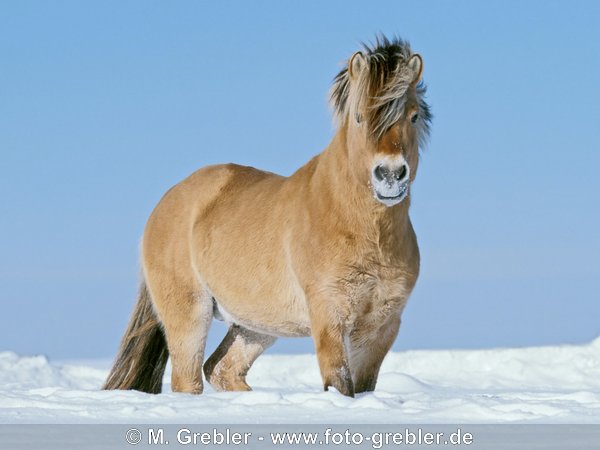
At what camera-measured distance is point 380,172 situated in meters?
5.69

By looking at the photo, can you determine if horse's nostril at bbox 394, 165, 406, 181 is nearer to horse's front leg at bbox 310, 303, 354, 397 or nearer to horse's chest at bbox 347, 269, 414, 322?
horse's chest at bbox 347, 269, 414, 322

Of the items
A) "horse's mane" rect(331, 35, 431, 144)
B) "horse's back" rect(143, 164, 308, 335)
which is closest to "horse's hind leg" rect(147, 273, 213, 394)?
"horse's back" rect(143, 164, 308, 335)

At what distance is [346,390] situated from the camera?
5922mm

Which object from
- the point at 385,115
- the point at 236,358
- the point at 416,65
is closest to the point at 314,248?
the point at 385,115

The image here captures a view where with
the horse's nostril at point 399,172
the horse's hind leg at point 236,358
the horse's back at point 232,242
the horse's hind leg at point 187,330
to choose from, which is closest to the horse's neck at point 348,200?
the horse's nostril at point 399,172

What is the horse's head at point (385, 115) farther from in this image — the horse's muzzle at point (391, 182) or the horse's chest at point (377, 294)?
the horse's chest at point (377, 294)

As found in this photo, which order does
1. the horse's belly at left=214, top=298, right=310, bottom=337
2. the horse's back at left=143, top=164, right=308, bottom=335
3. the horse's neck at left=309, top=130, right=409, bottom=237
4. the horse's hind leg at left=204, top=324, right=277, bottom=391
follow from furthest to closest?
the horse's hind leg at left=204, top=324, right=277, bottom=391, the horse's back at left=143, top=164, right=308, bottom=335, the horse's belly at left=214, top=298, right=310, bottom=337, the horse's neck at left=309, top=130, right=409, bottom=237

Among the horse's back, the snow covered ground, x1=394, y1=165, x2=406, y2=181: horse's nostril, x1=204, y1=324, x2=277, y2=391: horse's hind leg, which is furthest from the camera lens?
x1=204, y1=324, x2=277, y2=391: horse's hind leg

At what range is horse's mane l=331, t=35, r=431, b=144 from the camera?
581 cm

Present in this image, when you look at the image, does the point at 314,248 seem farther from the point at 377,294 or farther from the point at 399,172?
the point at 399,172

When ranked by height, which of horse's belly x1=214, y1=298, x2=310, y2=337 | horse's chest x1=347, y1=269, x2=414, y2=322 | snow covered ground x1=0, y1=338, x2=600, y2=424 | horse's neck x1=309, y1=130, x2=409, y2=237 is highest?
horse's neck x1=309, y1=130, x2=409, y2=237

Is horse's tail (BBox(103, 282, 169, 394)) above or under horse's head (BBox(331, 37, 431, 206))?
under

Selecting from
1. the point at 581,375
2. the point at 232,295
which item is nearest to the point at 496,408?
the point at 232,295
